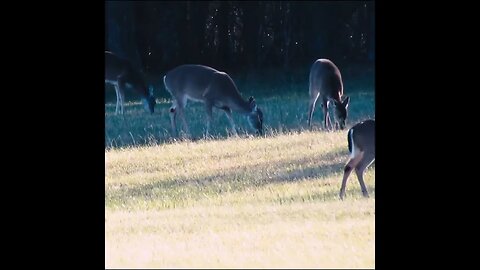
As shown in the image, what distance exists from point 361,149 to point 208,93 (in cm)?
607

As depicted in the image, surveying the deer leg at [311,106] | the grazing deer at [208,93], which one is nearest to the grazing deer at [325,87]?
the deer leg at [311,106]

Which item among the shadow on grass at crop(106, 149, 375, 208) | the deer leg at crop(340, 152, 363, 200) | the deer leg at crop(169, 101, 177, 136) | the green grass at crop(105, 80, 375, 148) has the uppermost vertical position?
the deer leg at crop(340, 152, 363, 200)

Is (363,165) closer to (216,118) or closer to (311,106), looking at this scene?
(311,106)

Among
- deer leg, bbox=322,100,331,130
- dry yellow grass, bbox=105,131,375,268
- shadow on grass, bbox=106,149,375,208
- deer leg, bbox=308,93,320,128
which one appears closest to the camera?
dry yellow grass, bbox=105,131,375,268

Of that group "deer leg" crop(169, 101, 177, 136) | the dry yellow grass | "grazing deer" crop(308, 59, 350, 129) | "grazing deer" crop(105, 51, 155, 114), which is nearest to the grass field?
the dry yellow grass

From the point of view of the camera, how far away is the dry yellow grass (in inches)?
261

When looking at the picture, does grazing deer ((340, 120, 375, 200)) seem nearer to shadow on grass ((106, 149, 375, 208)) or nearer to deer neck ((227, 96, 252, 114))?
shadow on grass ((106, 149, 375, 208))

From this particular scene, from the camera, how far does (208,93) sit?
15.4m

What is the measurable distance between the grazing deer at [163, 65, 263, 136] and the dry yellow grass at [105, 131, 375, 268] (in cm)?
191

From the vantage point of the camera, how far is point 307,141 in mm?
12758

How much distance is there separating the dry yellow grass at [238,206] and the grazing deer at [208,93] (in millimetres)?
1908

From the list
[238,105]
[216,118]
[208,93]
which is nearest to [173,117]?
[208,93]
